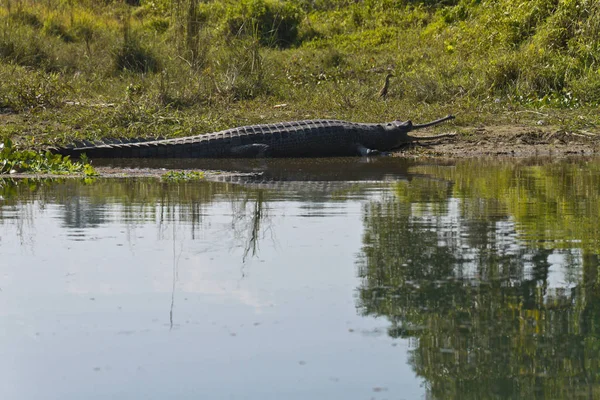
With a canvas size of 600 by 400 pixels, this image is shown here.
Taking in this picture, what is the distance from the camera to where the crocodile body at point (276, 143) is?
32.1 feet

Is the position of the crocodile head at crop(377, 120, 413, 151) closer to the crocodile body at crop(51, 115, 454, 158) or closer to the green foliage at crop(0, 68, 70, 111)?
the crocodile body at crop(51, 115, 454, 158)

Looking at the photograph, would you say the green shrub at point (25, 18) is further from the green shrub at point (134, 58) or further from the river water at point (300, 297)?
the river water at point (300, 297)

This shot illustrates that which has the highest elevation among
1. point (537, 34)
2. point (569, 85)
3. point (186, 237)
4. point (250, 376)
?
point (537, 34)

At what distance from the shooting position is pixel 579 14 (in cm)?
1332

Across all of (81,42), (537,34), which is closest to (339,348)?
(537,34)

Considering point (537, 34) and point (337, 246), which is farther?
point (537, 34)

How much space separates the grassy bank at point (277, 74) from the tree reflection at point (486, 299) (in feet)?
19.1

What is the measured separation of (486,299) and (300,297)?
0.75 meters

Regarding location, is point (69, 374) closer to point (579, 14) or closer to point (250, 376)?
point (250, 376)

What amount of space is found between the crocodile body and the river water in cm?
310

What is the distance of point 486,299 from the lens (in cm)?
373

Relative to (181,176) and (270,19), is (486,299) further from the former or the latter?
(270,19)

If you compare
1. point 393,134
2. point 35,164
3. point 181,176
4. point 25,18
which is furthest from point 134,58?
point 181,176

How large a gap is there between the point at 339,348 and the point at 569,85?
1000 centimetres
